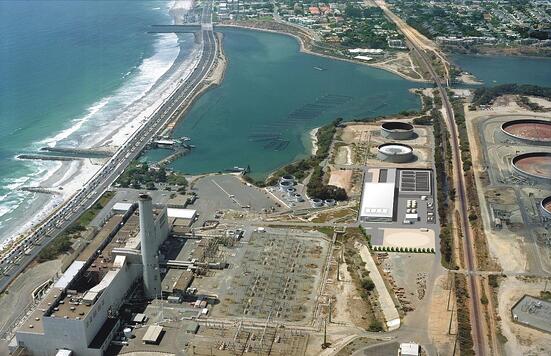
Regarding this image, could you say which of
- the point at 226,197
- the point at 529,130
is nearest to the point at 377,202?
the point at 226,197

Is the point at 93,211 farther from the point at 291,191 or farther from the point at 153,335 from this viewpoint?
the point at 153,335

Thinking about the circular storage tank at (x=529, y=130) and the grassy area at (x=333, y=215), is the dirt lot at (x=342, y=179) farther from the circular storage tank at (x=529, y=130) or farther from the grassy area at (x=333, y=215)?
the circular storage tank at (x=529, y=130)

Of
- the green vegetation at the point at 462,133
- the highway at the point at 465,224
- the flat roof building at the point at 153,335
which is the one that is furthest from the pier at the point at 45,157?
the green vegetation at the point at 462,133

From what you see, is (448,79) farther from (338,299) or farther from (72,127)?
(338,299)

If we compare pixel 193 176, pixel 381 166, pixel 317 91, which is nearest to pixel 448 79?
pixel 317 91

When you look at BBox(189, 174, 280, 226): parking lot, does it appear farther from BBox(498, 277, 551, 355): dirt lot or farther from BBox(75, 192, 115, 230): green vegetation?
BBox(498, 277, 551, 355): dirt lot
